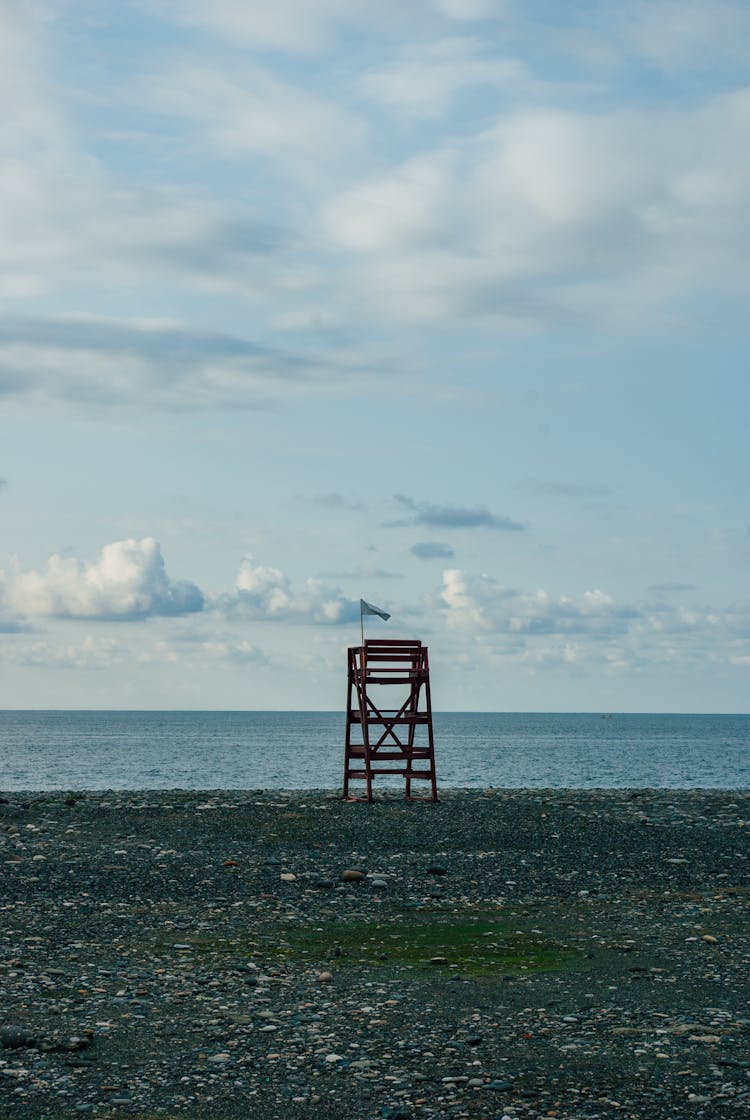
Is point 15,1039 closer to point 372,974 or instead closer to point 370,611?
point 372,974

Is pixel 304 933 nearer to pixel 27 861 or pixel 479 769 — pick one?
pixel 27 861

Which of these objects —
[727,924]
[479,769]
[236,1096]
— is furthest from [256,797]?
[479,769]

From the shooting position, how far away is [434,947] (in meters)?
14.3

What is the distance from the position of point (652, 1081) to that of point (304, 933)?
22.5ft

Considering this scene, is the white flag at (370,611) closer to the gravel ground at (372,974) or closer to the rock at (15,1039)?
the gravel ground at (372,974)

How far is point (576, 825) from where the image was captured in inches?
1045

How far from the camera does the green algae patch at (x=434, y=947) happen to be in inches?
525

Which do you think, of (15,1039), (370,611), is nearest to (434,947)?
(15,1039)

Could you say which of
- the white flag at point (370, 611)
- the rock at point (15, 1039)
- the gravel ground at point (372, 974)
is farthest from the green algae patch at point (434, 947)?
the white flag at point (370, 611)

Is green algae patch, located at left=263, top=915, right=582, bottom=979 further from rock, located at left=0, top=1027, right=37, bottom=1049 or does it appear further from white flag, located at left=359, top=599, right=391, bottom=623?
white flag, located at left=359, top=599, right=391, bottom=623

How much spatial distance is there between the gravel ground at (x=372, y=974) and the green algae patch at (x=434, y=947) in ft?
0.19

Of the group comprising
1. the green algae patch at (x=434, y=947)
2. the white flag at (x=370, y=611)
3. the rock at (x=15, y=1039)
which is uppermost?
the white flag at (x=370, y=611)

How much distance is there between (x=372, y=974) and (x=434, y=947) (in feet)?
5.54

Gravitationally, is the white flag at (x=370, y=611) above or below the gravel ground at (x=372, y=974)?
above
